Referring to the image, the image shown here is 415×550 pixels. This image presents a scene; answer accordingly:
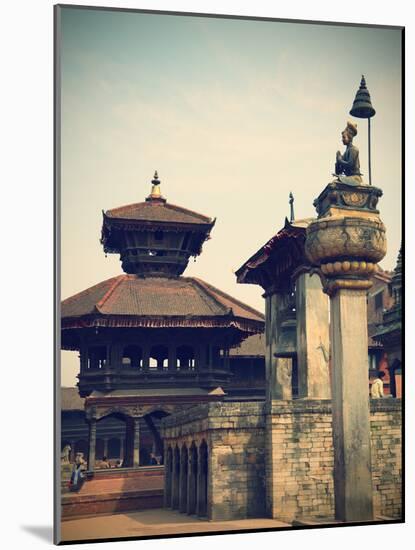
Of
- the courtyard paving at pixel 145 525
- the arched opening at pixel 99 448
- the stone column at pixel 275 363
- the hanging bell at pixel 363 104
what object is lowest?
the courtyard paving at pixel 145 525

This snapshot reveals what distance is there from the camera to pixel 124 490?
22734mm

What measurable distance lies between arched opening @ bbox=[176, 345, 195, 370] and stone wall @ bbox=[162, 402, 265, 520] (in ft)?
19.9

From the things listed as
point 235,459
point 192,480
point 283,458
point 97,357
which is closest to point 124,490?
point 192,480

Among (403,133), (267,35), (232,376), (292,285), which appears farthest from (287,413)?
(232,376)

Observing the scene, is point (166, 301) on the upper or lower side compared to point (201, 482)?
upper

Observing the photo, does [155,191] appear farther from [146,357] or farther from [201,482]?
[146,357]

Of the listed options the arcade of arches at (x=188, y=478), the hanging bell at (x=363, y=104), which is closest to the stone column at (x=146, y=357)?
the arcade of arches at (x=188, y=478)

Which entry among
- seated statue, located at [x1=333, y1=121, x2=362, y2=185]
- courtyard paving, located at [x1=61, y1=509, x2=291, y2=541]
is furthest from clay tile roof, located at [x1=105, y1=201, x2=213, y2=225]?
courtyard paving, located at [x1=61, y1=509, x2=291, y2=541]

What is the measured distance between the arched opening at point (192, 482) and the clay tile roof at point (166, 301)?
14.9 ft

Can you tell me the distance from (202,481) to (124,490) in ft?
9.06

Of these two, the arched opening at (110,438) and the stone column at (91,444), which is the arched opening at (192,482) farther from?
the arched opening at (110,438)

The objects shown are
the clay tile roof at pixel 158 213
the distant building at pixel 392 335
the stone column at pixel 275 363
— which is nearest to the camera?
the stone column at pixel 275 363

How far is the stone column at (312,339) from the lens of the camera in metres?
20.8

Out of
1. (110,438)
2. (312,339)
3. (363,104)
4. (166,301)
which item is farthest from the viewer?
(110,438)
